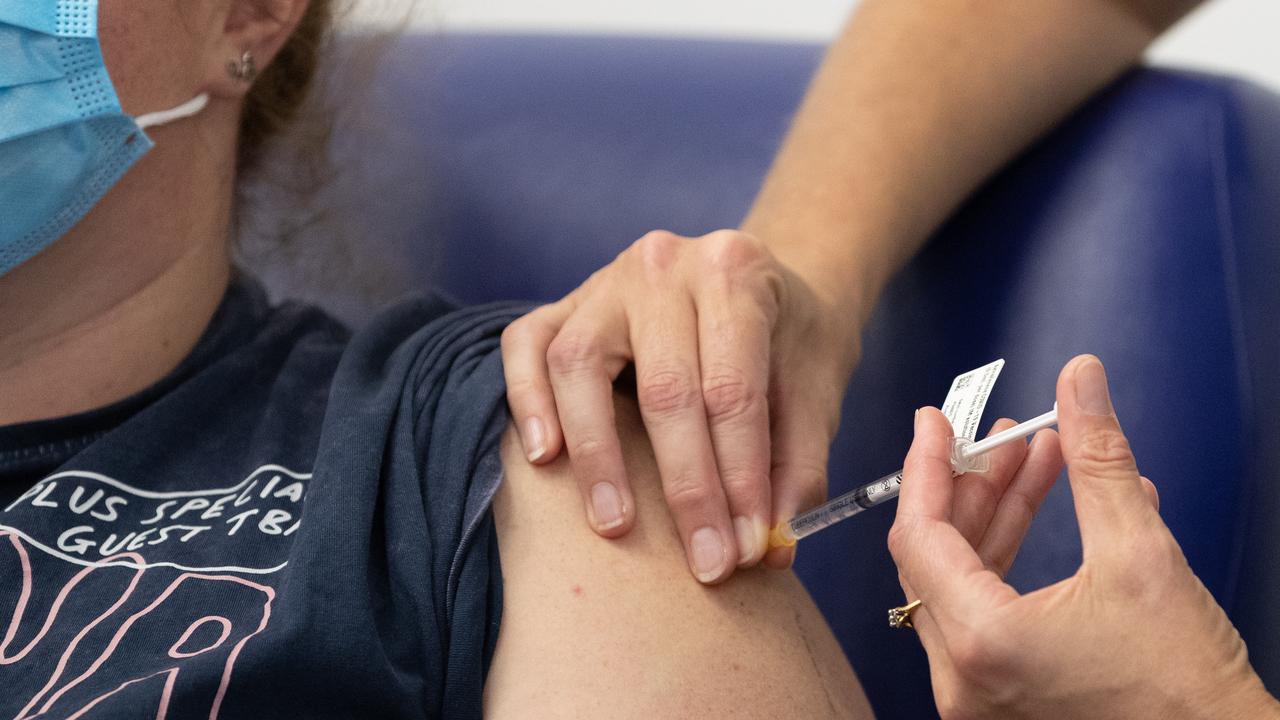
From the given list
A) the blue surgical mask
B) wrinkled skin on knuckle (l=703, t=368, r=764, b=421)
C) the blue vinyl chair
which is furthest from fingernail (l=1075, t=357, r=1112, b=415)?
the blue surgical mask

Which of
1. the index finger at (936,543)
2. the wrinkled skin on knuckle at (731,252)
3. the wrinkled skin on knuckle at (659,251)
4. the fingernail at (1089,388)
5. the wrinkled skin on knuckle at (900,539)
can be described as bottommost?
the wrinkled skin on knuckle at (659,251)

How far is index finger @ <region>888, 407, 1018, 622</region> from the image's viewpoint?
0.67 meters

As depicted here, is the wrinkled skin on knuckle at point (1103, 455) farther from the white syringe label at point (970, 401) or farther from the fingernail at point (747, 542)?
the fingernail at point (747, 542)

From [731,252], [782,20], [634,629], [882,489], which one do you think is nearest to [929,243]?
[731,252]

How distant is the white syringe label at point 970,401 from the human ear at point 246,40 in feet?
Answer: 2.28

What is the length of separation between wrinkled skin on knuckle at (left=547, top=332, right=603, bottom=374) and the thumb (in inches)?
14.2

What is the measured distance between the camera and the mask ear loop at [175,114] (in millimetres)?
978

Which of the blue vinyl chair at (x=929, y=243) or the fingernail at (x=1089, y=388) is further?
the blue vinyl chair at (x=929, y=243)

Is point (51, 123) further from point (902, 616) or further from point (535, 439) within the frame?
point (902, 616)

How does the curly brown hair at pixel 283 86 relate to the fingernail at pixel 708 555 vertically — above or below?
below

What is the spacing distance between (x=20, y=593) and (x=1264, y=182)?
1191mm

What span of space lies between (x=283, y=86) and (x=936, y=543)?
2.89 ft

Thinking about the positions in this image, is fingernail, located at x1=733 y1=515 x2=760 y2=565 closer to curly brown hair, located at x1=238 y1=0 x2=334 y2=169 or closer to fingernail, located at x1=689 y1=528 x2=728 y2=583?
fingernail, located at x1=689 y1=528 x2=728 y2=583

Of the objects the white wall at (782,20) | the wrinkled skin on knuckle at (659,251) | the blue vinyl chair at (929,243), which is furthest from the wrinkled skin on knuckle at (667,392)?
the white wall at (782,20)
